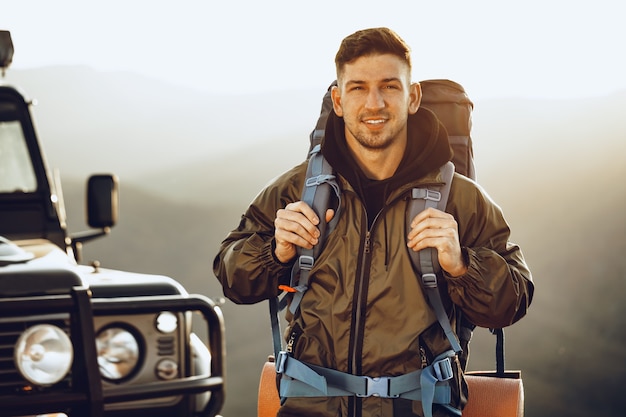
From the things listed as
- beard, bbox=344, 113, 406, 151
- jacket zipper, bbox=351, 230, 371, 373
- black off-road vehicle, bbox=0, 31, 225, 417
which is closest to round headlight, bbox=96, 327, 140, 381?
black off-road vehicle, bbox=0, 31, 225, 417

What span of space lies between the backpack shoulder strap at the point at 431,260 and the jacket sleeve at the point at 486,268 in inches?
3.0

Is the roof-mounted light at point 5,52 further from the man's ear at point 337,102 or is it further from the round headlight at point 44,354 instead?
the round headlight at point 44,354

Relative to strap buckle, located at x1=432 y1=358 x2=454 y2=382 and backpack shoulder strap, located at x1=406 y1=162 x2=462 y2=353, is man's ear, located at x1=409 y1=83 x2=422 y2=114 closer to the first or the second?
backpack shoulder strap, located at x1=406 y1=162 x2=462 y2=353

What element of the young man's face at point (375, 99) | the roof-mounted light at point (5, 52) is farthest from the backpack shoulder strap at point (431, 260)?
the roof-mounted light at point (5, 52)

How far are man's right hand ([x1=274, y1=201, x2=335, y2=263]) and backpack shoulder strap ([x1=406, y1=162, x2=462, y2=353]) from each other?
368 mm

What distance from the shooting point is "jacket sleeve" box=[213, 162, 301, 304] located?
14.5ft

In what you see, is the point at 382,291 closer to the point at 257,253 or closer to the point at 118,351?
the point at 257,253

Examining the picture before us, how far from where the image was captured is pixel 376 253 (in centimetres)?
431

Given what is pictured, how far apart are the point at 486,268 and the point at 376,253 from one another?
409 mm

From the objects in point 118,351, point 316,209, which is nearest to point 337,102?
point 316,209

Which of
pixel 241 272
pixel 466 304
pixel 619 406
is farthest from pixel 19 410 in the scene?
pixel 619 406

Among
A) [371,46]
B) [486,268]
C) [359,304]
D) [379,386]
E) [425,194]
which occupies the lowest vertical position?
[379,386]

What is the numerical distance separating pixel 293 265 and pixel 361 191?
38 centimetres

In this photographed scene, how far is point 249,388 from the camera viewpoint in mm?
14047
